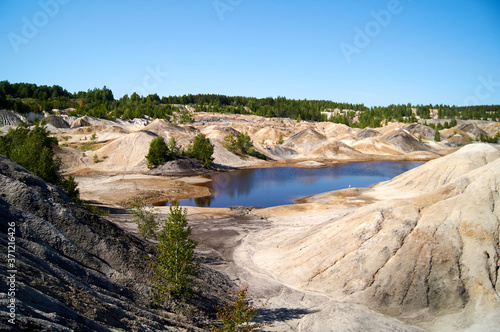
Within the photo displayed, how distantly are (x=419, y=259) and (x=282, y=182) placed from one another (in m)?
46.0

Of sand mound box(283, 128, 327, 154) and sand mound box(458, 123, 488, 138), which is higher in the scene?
sand mound box(458, 123, 488, 138)

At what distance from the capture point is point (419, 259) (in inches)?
740

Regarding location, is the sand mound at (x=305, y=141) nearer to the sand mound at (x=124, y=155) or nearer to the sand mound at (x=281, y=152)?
the sand mound at (x=281, y=152)

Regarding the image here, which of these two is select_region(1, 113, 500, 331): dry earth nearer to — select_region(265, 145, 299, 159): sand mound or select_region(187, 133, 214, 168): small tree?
select_region(187, 133, 214, 168): small tree

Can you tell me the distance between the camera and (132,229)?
29.9 meters

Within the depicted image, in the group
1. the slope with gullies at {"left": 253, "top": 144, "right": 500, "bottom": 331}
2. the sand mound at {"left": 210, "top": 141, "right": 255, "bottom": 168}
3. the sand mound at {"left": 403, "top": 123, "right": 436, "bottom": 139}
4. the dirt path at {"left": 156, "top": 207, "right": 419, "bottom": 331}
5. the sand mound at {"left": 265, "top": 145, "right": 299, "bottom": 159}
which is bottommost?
the dirt path at {"left": 156, "top": 207, "right": 419, "bottom": 331}

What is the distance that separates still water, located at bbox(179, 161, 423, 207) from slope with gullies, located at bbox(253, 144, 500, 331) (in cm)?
2480

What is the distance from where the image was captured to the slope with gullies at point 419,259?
57.2 ft

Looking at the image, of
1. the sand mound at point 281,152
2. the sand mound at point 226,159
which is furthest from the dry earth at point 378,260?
the sand mound at point 281,152

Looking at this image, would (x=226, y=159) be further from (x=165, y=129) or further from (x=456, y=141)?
(x=456, y=141)

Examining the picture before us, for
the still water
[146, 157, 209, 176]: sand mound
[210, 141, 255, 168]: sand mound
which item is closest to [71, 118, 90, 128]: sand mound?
[210, 141, 255, 168]: sand mound

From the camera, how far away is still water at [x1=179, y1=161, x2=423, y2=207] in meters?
49.7

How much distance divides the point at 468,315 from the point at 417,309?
7.25 ft
